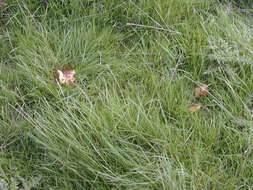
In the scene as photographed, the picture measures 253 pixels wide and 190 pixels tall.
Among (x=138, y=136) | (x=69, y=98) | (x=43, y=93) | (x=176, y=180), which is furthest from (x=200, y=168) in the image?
(x=43, y=93)

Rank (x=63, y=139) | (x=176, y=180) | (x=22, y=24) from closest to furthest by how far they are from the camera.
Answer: (x=176, y=180)
(x=63, y=139)
(x=22, y=24)

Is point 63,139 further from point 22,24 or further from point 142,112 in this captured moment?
point 22,24

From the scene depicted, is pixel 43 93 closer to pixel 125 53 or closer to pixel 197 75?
pixel 125 53

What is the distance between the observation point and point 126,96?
79.9 inches

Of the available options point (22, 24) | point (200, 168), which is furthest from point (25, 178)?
point (22, 24)

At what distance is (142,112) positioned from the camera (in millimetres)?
1816

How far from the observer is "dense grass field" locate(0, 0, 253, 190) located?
5.53 feet

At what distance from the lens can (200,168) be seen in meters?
1.66

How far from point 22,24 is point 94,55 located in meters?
0.66

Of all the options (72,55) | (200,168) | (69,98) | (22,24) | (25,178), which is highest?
(22,24)

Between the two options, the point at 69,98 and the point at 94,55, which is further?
the point at 94,55

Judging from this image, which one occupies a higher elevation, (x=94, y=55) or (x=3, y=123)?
(x=94, y=55)

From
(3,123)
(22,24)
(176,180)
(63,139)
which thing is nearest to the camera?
(176,180)

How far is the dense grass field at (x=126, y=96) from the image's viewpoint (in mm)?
1686
